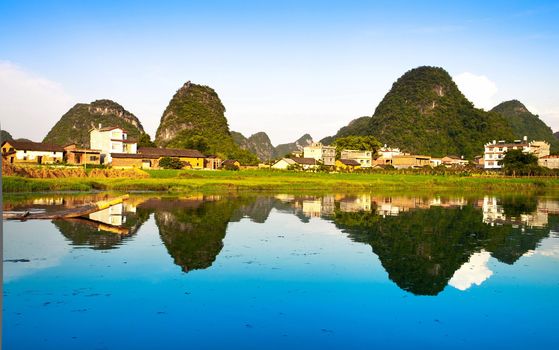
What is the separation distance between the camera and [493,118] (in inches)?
5812

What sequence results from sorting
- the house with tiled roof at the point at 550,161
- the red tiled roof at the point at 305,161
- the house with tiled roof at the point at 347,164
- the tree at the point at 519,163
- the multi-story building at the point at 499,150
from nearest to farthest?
the tree at the point at 519,163 → the house with tiled roof at the point at 550,161 → the red tiled roof at the point at 305,161 → the house with tiled roof at the point at 347,164 → the multi-story building at the point at 499,150

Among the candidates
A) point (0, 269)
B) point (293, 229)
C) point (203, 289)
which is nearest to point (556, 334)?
point (203, 289)

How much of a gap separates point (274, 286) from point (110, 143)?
207 ft

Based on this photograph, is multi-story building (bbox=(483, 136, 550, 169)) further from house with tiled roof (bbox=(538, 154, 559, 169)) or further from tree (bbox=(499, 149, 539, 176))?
tree (bbox=(499, 149, 539, 176))

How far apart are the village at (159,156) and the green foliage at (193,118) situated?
32314 mm

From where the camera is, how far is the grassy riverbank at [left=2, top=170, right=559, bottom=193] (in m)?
41.9

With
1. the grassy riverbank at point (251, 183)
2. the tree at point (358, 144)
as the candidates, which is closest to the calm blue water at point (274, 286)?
the grassy riverbank at point (251, 183)

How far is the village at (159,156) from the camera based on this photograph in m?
61.8

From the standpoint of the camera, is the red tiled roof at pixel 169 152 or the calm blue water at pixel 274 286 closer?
the calm blue water at pixel 274 286

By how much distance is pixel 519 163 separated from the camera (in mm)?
77812

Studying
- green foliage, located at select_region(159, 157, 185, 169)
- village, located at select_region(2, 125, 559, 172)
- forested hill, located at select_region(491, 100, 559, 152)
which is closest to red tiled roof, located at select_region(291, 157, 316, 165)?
village, located at select_region(2, 125, 559, 172)

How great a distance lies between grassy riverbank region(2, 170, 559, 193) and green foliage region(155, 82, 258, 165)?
6115cm

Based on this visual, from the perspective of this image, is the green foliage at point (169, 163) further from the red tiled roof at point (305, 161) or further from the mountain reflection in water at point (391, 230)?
the mountain reflection in water at point (391, 230)

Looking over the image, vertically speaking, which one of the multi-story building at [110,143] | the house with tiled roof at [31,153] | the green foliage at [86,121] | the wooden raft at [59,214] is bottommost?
the wooden raft at [59,214]
